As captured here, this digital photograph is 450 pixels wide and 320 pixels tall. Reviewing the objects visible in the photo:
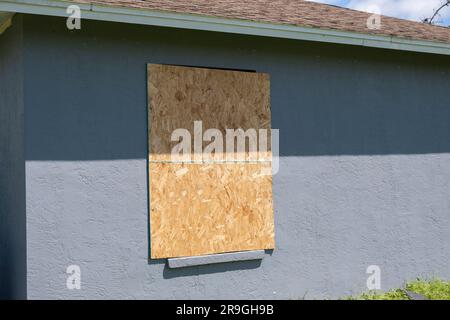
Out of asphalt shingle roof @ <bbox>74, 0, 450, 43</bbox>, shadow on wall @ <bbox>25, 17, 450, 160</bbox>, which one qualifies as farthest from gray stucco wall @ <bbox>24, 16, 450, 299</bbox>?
asphalt shingle roof @ <bbox>74, 0, 450, 43</bbox>

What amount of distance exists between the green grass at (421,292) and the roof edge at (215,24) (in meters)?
3.20

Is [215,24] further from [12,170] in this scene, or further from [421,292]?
[421,292]

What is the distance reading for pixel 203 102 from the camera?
7.02 m

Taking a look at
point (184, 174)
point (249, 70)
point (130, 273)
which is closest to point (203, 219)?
point (184, 174)

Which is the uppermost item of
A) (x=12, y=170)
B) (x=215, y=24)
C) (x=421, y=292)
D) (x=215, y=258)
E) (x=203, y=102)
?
(x=215, y=24)

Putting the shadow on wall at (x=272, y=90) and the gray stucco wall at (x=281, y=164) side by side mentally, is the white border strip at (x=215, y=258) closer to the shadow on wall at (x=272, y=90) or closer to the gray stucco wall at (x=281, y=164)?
the gray stucco wall at (x=281, y=164)

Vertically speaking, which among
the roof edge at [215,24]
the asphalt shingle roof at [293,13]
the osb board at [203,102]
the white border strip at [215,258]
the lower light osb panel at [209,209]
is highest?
the asphalt shingle roof at [293,13]

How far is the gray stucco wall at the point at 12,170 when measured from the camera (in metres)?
6.25

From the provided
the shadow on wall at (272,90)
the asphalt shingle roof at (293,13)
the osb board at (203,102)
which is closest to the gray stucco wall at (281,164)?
the shadow on wall at (272,90)

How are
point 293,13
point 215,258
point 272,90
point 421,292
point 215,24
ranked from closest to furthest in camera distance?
point 215,24 < point 215,258 < point 272,90 < point 421,292 < point 293,13

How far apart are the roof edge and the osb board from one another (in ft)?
1.91

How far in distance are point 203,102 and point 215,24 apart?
3.03ft

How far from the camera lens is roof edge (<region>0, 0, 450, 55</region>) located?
5.79 meters

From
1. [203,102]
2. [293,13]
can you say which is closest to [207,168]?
[203,102]
